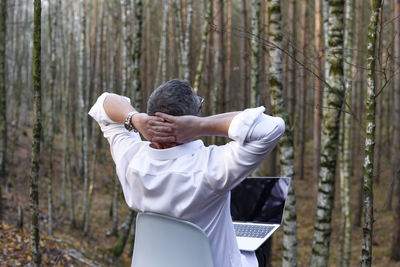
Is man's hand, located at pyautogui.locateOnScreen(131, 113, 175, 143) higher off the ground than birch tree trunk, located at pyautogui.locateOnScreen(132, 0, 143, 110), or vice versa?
birch tree trunk, located at pyautogui.locateOnScreen(132, 0, 143, 110)

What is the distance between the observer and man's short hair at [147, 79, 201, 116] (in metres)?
1.79

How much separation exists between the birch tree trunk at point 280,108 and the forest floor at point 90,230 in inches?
70.3

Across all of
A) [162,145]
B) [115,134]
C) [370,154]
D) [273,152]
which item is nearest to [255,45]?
[370,154]

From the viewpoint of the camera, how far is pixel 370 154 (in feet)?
9.84

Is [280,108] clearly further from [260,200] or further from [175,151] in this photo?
[175,151]

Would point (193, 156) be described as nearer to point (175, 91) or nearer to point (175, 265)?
point (175, 91)

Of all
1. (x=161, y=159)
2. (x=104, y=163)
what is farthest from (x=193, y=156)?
(x=104, y=163)

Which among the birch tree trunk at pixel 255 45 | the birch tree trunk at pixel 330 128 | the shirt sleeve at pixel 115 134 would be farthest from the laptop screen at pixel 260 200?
the birch tree trunk at pixel 255 45

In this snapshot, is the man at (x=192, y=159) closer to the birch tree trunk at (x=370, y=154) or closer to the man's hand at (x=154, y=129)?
the man's hand at (x=154, y=129)

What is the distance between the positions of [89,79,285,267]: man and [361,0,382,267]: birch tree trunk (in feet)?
4.23

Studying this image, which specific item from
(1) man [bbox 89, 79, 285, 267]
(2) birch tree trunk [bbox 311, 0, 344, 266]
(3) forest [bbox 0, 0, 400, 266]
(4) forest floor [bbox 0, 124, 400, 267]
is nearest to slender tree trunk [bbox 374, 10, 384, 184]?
(3) forest [bbox 0, 0, 400, 266]

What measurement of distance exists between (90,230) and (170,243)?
36.0 ft

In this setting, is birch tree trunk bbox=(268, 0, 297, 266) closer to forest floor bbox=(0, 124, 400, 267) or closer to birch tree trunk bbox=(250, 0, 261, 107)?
forest floor bbox=(0, 124, 400, 267)

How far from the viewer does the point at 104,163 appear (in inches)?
780
